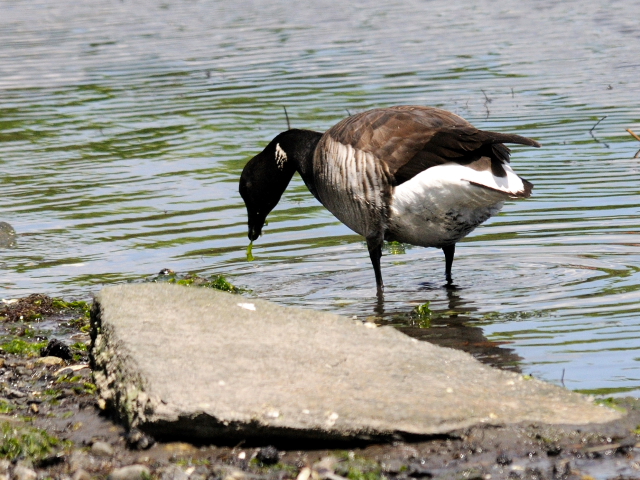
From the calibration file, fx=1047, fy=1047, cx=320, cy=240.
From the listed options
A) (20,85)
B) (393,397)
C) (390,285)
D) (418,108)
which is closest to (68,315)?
(390,285)

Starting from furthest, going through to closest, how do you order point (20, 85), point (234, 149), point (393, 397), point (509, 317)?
point (20, 85) → point (234, 149) → point (509, 317) → point (393, 397)

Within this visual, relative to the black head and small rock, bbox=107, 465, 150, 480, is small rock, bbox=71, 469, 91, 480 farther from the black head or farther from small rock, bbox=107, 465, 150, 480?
the black head

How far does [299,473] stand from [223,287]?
3.33 meters

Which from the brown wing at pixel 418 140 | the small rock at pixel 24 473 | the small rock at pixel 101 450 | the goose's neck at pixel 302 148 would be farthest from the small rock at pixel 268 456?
the goose's neck at pixel 302 148

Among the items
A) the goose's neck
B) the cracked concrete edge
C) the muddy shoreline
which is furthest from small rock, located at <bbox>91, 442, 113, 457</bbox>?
the goose's neck

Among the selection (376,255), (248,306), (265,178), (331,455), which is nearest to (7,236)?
(265,178)

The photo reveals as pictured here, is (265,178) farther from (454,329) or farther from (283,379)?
(283,379)

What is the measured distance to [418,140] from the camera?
7027 millimetres

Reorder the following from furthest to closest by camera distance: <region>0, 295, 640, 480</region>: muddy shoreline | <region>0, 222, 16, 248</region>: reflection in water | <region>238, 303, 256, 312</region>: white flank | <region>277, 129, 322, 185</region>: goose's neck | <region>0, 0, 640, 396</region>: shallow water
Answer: <region>0, 222, 16, 248</region>: reflection in water, <region>277, 129, 322, 185</region>: goose's neck, <region>0, 0, 640, 396</region>: shallow water, <region>238, 303, 256, 312</region>: white flank, <region>0, 295, 640, 480</region>: muddy shoreline

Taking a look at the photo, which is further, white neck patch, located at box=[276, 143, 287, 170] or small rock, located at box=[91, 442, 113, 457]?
white neck patch, located at box=[276, 143, 287, 170]

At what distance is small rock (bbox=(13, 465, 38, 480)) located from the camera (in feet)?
13.7

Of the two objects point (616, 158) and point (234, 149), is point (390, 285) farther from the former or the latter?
point (234, 149)

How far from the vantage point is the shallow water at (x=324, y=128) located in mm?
7047

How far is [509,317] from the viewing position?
661cm
